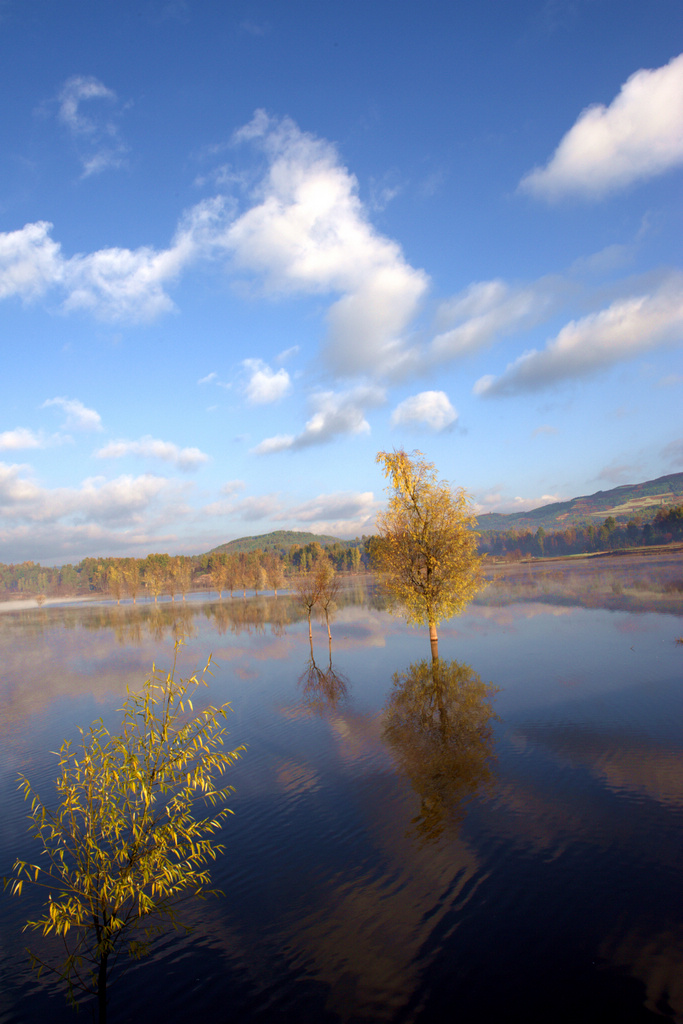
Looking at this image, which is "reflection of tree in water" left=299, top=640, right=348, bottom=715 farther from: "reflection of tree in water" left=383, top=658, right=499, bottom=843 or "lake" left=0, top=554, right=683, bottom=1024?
"reflection of tree in water" left=383, top=658, right=499, bottom=843

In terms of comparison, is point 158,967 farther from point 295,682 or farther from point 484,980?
point 295,682

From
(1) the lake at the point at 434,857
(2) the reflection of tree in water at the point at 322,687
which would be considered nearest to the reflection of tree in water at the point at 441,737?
(1) the lake at the point at 434,857

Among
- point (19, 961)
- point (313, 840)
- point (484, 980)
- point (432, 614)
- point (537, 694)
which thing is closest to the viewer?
point (484, 980)

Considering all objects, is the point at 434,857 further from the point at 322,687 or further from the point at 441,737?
the point at 322,687

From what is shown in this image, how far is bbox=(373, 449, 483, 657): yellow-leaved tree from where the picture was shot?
105ft

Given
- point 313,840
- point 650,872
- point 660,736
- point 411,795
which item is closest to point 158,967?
point 313,840

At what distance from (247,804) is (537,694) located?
601 inches

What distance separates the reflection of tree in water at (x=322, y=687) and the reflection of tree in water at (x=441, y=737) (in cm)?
325

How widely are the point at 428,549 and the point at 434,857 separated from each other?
21738 mm

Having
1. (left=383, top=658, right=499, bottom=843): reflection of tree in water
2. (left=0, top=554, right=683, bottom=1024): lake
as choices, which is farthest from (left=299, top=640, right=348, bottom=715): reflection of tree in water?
(left=383, top=658, right=499, bottom=843): reflection of tree in water

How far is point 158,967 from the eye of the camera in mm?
9477

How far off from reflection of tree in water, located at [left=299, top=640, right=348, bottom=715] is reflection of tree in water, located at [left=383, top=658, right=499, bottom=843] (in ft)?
10.7

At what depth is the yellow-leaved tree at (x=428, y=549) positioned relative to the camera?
32.0 meters

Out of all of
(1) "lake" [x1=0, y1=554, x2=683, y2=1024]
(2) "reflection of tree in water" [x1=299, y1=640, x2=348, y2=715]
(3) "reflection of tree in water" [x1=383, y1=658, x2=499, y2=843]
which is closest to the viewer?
(1) "lake" [x1=0, y1=554, x2=683, y2=1024]
